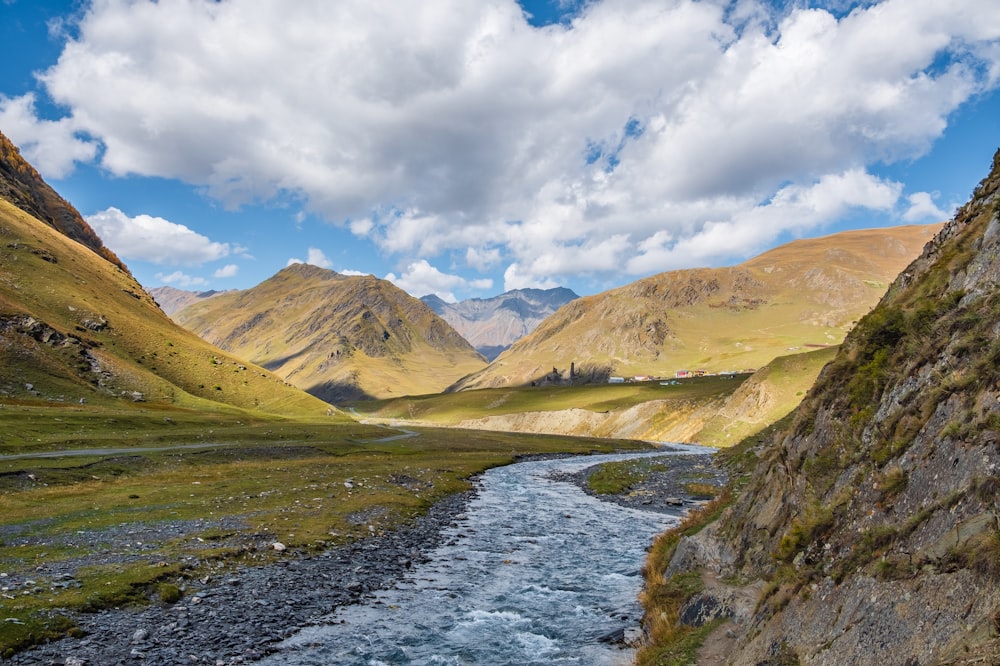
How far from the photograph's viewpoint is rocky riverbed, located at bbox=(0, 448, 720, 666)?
57.2 ft

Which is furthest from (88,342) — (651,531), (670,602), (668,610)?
(668,610)

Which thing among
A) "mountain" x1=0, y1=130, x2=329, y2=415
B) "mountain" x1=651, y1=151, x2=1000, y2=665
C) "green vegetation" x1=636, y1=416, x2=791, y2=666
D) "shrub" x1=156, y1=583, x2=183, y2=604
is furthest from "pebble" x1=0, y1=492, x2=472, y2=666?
"mountain" x1=0, y1=130, x2=329, y2=415

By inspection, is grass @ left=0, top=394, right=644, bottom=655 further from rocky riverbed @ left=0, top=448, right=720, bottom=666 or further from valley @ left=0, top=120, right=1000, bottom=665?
rocky riverbed @ left=0, top=448, right=720, bottom=666

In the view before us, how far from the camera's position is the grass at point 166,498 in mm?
23375

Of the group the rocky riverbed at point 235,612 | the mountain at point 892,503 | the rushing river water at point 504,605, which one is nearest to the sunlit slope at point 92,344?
the rocky riverbed at point 235,612

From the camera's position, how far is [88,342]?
11919 cm

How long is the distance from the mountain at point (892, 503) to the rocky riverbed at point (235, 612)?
15156 mm

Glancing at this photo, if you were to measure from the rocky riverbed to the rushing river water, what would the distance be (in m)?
1.24

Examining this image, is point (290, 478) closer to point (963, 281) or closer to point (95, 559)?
point (95, 559)

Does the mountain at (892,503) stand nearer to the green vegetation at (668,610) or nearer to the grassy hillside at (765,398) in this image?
the green vegetation at (668,610)

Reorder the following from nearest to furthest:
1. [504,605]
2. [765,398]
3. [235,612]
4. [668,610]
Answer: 1. [668,610]
2. [235,612]
3. [504,605]
4. [765,398]

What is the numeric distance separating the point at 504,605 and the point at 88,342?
438ft

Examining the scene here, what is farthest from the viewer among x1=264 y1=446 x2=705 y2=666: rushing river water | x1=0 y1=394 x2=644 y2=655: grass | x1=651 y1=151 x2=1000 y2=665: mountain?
x1=0 y1=394 x2=644 y2=655: grass

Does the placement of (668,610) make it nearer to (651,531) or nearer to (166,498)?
(651,531)
